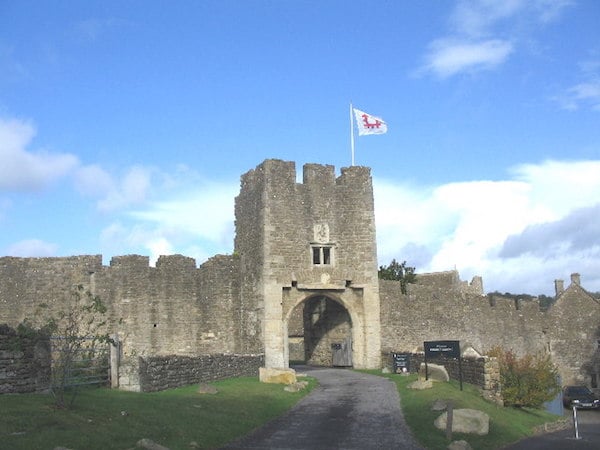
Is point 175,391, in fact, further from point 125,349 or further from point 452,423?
point 125,349

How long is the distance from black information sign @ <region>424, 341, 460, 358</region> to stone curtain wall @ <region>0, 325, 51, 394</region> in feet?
44.3

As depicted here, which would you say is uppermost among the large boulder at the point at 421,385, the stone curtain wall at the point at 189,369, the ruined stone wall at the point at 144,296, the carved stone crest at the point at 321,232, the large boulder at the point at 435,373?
the carved stone crest at the point at 321,232

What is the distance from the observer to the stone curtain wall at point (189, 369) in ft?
76.6

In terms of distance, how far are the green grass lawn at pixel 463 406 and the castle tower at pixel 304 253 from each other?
7.67m

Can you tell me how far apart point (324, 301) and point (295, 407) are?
63.7 ft

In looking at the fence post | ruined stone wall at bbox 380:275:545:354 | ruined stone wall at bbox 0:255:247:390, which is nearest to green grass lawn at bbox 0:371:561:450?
the fence post

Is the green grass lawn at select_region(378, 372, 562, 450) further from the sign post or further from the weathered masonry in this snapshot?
the weathered masonry

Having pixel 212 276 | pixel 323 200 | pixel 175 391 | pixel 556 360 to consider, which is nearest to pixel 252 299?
pixel 212 276

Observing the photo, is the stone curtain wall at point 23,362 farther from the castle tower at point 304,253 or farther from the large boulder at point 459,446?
the castle tower at point 304,253

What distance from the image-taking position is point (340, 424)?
19797 millimetres

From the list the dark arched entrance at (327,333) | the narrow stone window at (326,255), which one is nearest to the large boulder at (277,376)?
the narrow stone window at (326,255)

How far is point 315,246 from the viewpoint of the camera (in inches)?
1483

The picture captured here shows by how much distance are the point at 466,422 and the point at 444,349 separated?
7427 millimetres

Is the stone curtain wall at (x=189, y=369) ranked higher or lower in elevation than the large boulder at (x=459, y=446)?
higher
